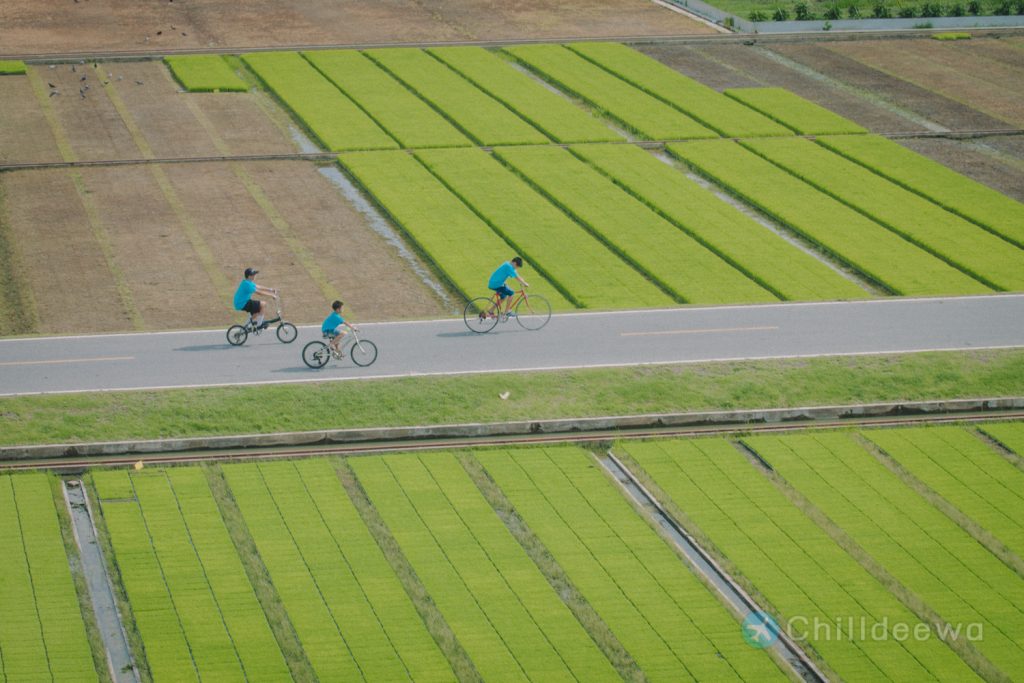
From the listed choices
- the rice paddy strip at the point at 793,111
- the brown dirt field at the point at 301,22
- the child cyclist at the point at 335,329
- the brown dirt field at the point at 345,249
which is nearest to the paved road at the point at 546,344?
the child cyclist at the point at 335,329

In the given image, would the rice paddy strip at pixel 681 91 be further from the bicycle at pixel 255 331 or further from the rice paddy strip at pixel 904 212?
the bicycle at pixel 255 331

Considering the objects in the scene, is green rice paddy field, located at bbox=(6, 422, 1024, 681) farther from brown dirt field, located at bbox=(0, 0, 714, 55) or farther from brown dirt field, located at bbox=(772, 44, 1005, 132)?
brown dirt field, located at bbox=(0, 0, 714, 55)

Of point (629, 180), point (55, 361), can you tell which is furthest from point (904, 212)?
point (55, 361)

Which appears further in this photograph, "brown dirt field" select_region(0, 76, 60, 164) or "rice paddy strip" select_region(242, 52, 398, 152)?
"rice paddy strip" select_region(242, 52, 398, 152)

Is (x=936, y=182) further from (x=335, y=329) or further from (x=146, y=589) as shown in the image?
(x=146, y=589)

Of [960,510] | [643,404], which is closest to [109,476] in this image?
[643,404]

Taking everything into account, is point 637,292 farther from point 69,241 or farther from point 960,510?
point 69,241

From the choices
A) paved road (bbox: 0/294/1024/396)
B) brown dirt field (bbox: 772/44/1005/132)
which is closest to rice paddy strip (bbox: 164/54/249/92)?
brown dirt field (bbox: 772/44/1005/132)
